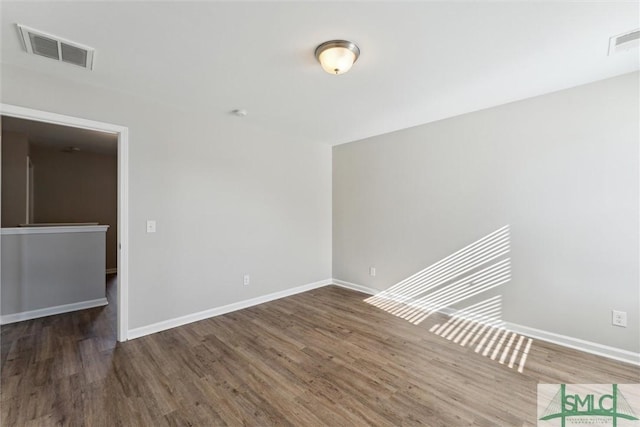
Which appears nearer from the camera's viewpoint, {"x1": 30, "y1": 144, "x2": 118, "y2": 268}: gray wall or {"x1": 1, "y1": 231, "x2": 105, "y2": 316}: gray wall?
{"x1": 1, "y1": 231, "x2": 105, "y2": 316}: gray wall

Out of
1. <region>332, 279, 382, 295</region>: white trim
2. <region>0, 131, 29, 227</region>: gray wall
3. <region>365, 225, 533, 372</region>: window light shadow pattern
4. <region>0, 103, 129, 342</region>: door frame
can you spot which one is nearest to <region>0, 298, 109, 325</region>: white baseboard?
<region>0, 103, 129, 342</region>: door frame

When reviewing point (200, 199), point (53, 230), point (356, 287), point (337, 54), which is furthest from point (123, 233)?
point (356, 287)

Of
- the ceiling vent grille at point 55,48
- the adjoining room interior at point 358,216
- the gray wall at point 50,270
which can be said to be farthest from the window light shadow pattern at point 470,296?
the gray wall at point 50,270

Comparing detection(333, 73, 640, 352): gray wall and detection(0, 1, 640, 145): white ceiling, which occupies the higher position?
detection(0, 1, 640, 145): white ceiling

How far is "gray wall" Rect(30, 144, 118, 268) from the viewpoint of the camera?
204 inches

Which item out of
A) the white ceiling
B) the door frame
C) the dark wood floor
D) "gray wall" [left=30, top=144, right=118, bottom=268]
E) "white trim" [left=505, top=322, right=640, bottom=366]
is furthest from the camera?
"gray wall" [left=30, top=144, right=118, bottom=268]

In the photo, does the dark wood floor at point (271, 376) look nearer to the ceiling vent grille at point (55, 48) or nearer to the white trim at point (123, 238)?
the white trim at point (123, 238)

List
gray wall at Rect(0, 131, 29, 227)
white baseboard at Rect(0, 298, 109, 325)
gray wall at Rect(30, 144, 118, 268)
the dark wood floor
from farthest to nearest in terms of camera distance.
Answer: gray wall at Rect(30, 144, 118, 268), gray wall at Rect(0, 131, 29, 227), white baseboard at Rect(0, 298, 109, 325), the dark wood floor

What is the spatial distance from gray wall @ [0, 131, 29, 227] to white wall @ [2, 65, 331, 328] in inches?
119

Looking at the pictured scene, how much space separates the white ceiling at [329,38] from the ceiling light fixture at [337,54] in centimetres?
5

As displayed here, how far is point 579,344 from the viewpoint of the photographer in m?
2.49

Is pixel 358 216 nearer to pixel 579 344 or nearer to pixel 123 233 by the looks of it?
pixel 579 344

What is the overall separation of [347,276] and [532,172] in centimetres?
294

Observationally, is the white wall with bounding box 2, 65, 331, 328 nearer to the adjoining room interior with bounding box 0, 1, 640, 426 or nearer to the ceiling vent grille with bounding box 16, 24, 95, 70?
the adjoining room interior with bounding box 0, 1, 640, 426
